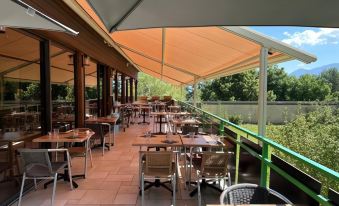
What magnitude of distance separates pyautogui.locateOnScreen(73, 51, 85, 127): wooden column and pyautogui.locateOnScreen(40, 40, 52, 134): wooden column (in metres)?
1.64

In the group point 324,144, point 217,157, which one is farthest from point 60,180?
point 324,144

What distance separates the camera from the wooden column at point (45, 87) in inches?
188

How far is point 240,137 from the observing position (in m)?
3.96

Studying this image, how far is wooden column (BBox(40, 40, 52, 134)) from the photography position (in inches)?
188

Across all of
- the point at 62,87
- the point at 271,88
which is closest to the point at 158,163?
the point at 62,87

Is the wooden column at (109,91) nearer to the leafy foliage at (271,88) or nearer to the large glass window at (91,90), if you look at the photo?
the large glass window at (91,90)

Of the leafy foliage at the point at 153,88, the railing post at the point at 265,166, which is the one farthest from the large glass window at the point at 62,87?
the leafy foliage at the point at 153,88

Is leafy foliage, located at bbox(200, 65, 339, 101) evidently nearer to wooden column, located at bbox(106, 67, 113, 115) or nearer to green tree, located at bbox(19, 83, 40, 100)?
wooden column, located at bbox(106, 67, 113, 115)

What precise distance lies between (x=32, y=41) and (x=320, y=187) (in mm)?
4150

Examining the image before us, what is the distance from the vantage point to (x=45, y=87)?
4.86 m

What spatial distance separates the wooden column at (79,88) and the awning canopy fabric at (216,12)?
4585 millimetres

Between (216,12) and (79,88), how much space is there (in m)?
5.24

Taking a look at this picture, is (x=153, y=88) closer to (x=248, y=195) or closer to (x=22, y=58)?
(x=22, y=58)

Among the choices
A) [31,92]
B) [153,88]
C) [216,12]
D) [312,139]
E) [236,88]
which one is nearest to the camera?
[216,12]
